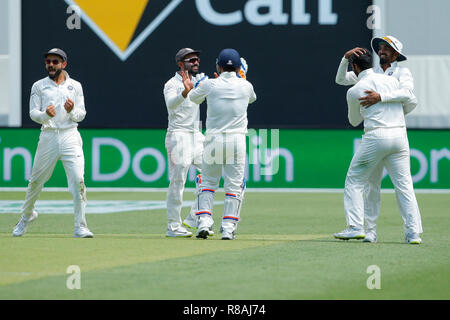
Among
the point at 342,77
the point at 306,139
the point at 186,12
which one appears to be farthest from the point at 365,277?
the point at 186,12

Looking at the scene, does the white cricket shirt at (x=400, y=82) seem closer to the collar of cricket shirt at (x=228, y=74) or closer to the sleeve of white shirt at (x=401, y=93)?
the sleeve of white shirt at (x=401, y=93)

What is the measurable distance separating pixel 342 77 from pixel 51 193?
37.7ft

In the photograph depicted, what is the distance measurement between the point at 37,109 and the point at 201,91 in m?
2.06

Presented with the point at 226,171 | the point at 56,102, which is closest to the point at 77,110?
the point at 56,102

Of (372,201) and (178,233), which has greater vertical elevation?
(372,201)

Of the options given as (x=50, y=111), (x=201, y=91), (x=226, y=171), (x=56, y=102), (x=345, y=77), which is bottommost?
(x=226, y=171)

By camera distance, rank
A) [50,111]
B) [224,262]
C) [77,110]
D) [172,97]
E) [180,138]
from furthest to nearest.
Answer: [180,138]
[172,97]
[77,110]
[50,111]
[224,262]

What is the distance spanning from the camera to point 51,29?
24344mm

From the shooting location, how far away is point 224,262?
1020 cm

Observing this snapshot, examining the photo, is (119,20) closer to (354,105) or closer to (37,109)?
(37,109)

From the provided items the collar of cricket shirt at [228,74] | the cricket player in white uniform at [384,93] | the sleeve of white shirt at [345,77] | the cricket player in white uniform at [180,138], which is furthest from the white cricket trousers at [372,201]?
the cricket player in white uniform at [180,138]

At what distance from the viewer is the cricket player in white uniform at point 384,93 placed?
1188cm

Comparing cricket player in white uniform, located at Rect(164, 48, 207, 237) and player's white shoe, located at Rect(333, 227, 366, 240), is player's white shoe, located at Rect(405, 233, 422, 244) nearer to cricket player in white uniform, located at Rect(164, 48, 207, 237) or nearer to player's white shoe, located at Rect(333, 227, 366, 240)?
player's white shoe, located at Rect(333, 227, 366, 240)
